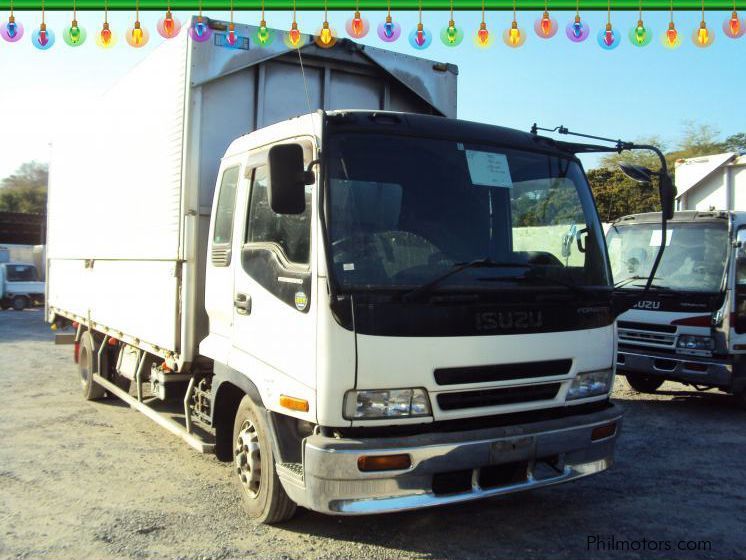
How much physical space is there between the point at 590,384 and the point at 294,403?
1.87 meters

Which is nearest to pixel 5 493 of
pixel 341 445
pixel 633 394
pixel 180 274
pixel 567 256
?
pixel 180 274

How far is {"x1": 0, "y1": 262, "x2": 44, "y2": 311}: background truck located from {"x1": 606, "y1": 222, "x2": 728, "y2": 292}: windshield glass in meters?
23.9

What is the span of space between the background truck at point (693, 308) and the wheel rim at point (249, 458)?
516 cm

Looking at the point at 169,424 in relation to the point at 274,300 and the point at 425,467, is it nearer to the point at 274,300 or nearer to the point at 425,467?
the point at 274,300

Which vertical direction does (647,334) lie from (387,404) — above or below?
above

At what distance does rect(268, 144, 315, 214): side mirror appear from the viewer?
375cm

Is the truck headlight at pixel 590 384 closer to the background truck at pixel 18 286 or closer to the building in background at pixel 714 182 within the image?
the building in background at pixel 714 182

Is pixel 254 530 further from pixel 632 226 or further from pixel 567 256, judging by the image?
pixel 632 226

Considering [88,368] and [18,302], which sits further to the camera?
[18,302]

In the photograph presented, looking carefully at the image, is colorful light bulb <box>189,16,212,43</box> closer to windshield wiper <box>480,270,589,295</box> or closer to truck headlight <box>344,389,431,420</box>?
windshield wiper <box>480,270,589,295</box>

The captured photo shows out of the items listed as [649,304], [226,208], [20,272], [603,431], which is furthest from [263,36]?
[20,272]

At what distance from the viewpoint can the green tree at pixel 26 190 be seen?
182 feet

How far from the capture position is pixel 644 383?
9633 mm

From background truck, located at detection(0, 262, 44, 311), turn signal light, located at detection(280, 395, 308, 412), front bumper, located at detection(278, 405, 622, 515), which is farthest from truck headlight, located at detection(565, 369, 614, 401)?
background truck, located at detection(0, 262, 44, 311)
